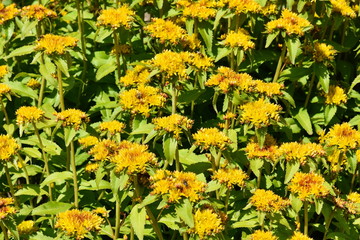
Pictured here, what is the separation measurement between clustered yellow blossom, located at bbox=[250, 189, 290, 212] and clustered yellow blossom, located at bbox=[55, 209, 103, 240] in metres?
0.92

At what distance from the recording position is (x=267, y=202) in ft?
9.47

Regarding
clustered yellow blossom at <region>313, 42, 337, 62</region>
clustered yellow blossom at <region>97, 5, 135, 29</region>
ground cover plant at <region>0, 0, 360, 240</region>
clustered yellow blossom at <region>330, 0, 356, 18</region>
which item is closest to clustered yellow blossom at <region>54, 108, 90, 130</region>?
ground cover plant at <region>0, 0, 360, 240</region>

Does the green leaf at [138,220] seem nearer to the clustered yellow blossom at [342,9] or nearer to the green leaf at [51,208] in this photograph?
the green leaf at [51,208]

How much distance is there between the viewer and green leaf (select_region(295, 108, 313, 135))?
12.1ft

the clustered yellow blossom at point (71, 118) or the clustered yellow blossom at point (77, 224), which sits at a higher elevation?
the clustered yellow blossom at point (71, 118)

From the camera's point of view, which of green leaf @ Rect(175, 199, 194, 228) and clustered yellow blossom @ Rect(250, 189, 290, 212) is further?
clustered yellow blossom @ Rect(250, 189, 290, 212)

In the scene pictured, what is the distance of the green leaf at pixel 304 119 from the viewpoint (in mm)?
3686

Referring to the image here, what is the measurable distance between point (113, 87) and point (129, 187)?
153 cm

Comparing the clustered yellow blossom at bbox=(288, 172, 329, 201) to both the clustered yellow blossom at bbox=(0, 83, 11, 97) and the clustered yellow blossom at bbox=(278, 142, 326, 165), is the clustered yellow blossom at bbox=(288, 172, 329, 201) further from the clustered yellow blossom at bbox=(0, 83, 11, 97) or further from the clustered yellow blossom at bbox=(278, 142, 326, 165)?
the clustered yellow blossom at bbox=(0, 83, 11, 97)

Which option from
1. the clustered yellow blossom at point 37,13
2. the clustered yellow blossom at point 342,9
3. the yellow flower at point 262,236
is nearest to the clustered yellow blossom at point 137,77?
the clustered yellow blossom at point 37,13

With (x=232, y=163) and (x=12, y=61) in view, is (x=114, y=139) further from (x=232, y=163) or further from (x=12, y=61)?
(x=12, y=61)

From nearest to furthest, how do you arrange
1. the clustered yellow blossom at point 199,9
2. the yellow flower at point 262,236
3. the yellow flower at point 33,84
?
the yellow flower at point 262,236 → the clustered yellow blossom at point 199,9 → the yellow flower at point 33,84

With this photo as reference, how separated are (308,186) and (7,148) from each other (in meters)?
1.72

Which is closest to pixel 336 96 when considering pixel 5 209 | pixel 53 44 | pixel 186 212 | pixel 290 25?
pixel 290 25
